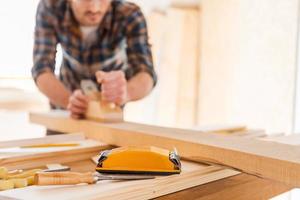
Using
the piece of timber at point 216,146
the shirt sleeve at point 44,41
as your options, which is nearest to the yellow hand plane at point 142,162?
the piece of timber at point 216,146

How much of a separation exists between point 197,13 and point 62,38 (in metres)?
1.52

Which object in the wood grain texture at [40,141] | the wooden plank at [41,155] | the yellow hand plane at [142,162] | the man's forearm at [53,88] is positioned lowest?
the wooden plank at [41,155]

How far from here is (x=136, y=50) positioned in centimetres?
171

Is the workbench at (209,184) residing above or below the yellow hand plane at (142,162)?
below

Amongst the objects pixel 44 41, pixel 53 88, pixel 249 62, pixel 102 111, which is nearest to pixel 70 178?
pixel 102 111

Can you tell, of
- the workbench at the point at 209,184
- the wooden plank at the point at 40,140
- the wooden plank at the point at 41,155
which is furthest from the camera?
the wooden plank at the point at 40,140

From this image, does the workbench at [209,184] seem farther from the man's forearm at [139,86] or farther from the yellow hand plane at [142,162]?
the man's forearm at [139,86]

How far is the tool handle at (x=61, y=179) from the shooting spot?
0.69 metres

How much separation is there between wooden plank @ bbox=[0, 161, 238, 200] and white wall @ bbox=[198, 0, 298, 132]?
1.99 meters

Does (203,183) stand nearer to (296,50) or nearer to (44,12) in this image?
(44,12)

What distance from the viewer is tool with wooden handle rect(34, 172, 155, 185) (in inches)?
27.0

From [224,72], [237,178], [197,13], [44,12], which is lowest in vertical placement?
[237,178]

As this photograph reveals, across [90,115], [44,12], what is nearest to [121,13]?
[44,12]

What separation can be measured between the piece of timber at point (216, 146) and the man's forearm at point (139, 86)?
42 centimetres
